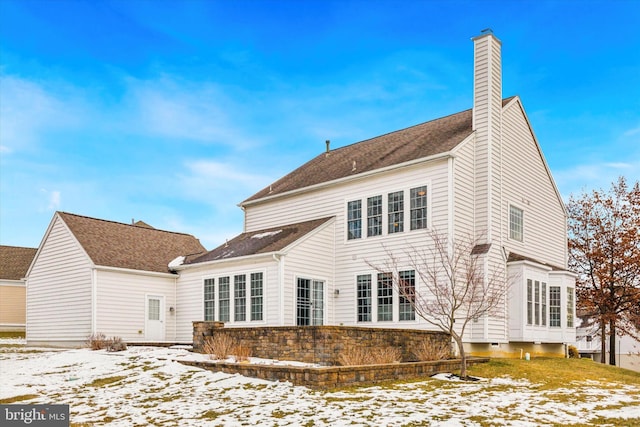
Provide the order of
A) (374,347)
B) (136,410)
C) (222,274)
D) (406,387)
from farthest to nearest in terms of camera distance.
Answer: (222,274)
(374,347)
(406,387)
(136,410)

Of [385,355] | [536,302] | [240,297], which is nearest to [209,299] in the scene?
[240,297]

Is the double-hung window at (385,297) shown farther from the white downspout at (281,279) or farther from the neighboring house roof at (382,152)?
the neighboring house roof at (382,152)

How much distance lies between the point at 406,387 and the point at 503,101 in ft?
49.8

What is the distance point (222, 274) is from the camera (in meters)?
25.9

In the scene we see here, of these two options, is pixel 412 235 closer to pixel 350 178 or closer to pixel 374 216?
pixel 374 216

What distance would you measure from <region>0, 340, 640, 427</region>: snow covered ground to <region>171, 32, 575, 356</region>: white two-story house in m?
6.64

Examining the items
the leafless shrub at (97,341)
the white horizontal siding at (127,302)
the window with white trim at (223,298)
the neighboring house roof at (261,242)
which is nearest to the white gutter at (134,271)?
the white horizontal siding at (127,302)

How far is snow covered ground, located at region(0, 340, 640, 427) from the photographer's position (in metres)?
11.3

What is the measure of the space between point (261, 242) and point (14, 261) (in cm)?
2838

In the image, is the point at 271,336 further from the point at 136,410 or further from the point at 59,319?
the point at 59,319

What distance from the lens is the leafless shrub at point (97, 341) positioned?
23.1 metres

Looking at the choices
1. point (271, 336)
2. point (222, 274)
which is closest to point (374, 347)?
point (271, 336)

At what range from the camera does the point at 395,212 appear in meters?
23.8

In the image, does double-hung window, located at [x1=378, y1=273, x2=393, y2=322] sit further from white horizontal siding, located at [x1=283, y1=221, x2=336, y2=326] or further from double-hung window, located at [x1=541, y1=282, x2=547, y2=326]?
double-hung window, located at [x1=541, y1=282, x2=547, y2=326]
